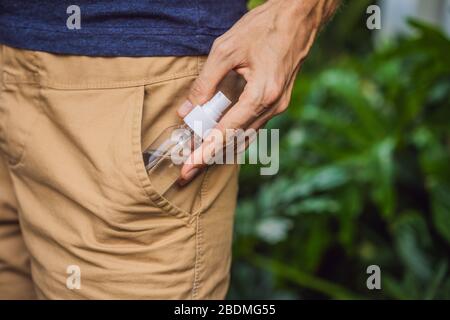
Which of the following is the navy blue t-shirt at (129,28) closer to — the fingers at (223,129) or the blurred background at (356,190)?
the fingers at (223,129)

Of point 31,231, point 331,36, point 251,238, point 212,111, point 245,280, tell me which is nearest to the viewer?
point 212,111

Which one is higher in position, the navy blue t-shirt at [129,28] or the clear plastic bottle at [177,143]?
the navy blue t-shirt at [129,28]

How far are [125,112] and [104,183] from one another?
12cm

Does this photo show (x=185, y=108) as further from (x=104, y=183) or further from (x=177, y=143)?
(x=104, y=183)

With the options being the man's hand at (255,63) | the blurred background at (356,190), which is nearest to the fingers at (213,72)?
the man's hand at (255,63)

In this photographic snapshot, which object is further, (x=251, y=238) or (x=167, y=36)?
(x=251, y=238)

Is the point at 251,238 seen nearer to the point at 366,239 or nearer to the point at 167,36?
the point at 366,239

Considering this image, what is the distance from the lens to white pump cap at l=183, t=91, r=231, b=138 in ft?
3.59

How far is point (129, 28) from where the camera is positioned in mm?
1122

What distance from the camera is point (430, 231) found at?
2.41 m

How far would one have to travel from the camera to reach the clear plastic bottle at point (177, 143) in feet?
3.60

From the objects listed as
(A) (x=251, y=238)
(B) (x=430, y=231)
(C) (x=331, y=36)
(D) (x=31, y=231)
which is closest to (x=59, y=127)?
(D) (x=31, y=231)

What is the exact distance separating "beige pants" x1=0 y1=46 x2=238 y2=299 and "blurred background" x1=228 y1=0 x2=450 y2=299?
0.97 meters
